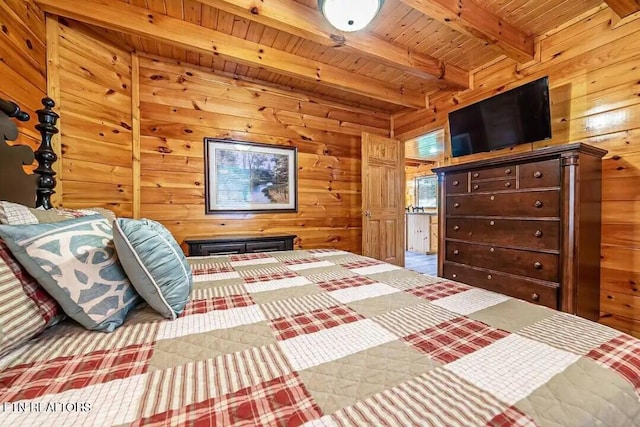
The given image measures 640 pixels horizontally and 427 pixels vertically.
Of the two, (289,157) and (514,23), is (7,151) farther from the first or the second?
(514,23)

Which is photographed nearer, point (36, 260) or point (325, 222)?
point (36, 260)

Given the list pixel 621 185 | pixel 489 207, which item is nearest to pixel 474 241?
pixel 489 207

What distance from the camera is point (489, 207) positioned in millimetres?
2229

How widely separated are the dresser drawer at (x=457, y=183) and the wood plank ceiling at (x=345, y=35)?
113 cm

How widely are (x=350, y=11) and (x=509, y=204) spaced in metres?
1.85

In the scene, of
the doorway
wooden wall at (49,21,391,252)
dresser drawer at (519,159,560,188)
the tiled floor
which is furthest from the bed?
the doorway

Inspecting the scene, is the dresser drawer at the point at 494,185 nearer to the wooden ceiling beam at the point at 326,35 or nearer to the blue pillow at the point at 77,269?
the wooden ceiling beam at the point at 326,35

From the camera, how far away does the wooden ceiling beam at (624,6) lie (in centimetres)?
178

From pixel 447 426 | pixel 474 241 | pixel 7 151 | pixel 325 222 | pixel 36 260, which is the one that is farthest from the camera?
pixel 325 222

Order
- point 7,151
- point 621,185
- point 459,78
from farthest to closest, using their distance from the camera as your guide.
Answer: point 459,78 < point 621,185 < point 7,151

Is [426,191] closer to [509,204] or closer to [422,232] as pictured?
[422,232]

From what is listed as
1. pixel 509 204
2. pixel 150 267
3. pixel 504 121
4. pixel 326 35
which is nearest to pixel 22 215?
pixel 150 267

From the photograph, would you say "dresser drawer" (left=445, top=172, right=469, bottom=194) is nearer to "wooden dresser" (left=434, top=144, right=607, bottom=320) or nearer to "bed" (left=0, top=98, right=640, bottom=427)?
"wooden dresser" (left=434, top=144, right=607, bottom=320)

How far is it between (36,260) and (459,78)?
11.9 feet
